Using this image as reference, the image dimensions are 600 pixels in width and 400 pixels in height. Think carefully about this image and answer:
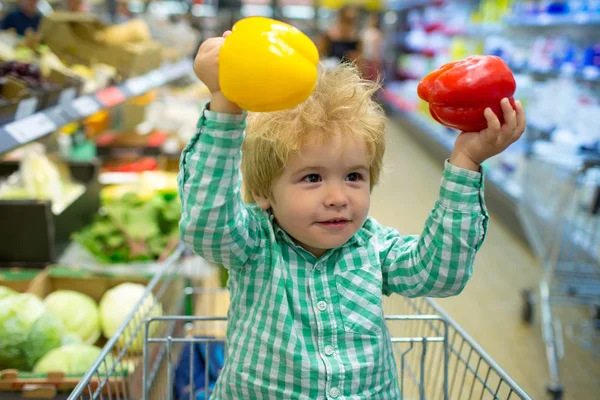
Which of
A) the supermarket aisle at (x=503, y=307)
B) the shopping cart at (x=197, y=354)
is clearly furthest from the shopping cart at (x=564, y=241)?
the shopping cart at (x=197, y=354)

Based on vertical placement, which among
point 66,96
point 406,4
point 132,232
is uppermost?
point 406,4

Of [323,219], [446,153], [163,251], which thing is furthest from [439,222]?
[446,153]

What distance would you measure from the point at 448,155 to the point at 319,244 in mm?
6394

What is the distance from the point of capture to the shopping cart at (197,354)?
1306 millimetres

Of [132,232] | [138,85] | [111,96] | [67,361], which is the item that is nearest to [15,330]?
[67,361]

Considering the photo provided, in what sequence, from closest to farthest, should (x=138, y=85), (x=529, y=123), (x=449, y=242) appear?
(x=449, y=242) < (x=138, y=85) < (x=529, y=123)

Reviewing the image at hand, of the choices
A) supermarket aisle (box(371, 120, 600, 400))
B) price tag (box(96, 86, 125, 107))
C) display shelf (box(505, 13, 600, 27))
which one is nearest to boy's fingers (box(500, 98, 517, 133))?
supermarket aisle (box(371, 120, 600, 400))

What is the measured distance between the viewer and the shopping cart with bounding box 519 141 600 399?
2721 mm

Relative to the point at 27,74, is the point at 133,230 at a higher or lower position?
lower

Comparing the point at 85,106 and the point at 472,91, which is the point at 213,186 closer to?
the point at 472,91

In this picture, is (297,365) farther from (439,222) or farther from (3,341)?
(3,341)

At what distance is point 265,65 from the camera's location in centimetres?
79

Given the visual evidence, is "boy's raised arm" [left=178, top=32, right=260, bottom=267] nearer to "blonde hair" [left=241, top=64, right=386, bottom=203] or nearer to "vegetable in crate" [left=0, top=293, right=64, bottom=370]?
"blonde hair" [left=241, top=64, right=386, bottom=203]

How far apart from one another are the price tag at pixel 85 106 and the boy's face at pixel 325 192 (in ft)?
4.58
